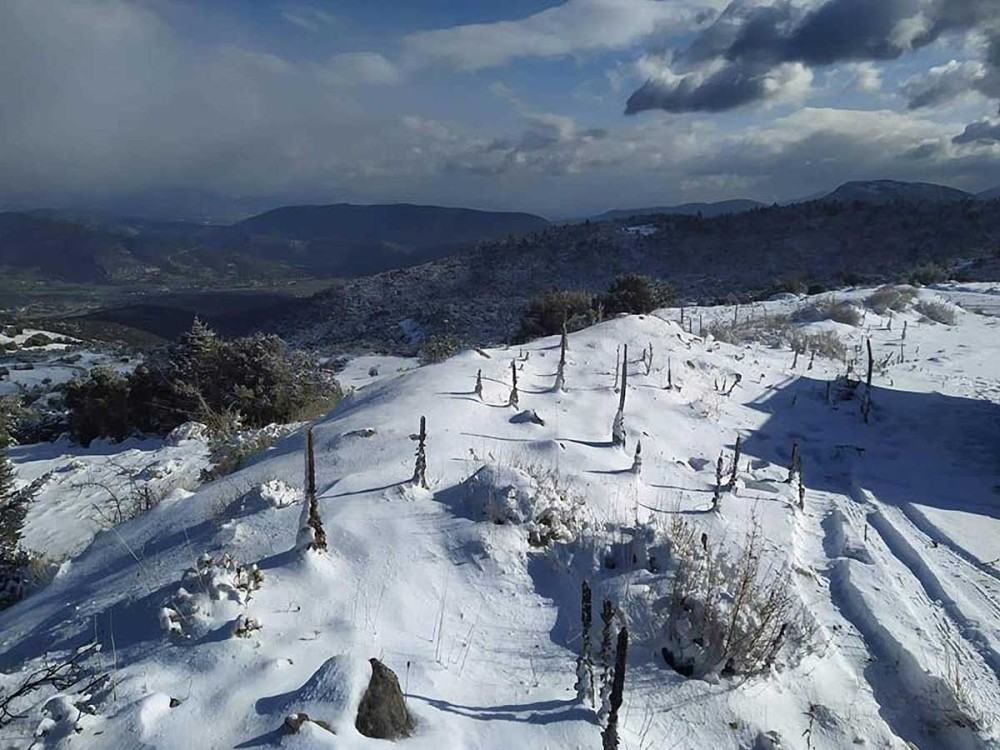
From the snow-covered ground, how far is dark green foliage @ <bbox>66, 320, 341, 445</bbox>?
4.70m

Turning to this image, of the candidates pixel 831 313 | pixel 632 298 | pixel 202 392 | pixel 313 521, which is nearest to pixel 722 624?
pixel 313 521

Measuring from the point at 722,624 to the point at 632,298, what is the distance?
55.3ft

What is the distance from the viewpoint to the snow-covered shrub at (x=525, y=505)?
4719 millimetres

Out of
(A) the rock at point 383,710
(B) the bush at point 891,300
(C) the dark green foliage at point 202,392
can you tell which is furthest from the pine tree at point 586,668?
(B) the bush at point 891,300

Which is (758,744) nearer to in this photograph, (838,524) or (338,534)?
(338,534)

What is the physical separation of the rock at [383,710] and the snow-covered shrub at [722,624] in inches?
66.9

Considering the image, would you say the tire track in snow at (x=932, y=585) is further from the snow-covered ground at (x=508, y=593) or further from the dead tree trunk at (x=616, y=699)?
the dead tree trunk at (x=616, y=699)

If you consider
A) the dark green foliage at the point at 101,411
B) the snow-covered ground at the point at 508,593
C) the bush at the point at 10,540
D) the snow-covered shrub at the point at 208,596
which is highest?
the snow-covered shrub at the point at 208,596

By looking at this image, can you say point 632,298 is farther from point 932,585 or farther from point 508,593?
point 508,593

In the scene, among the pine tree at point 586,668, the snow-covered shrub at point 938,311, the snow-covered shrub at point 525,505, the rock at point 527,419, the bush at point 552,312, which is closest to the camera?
the pine tree at point 586,668

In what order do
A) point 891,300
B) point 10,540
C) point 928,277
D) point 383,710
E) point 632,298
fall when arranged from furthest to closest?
1. point 928,277
2. point 632,298
3. point 891,300
4. point 10,540
5. point 383,710

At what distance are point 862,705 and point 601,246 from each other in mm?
43523

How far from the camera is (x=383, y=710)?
2869 mm

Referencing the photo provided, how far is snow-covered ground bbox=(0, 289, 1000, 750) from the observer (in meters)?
3.04
